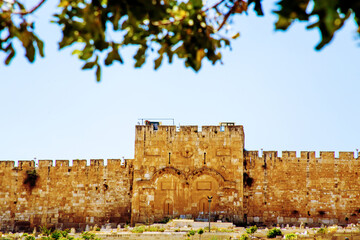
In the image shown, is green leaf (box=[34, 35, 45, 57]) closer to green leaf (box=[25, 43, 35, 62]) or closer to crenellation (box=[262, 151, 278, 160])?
green leaf (box=[25, 43, 35, 62])

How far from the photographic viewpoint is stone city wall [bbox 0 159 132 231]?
25797 mm

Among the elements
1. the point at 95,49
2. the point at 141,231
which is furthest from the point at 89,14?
the point at 141,231

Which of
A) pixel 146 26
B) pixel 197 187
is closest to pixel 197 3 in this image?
pixel 146 26

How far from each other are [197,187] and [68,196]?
6.32 metres

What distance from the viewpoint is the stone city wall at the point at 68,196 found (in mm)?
25797

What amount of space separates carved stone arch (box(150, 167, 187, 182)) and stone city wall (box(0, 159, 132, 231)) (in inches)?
71.5

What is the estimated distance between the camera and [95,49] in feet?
14.1

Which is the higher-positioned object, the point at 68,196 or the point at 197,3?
the point at 197,3

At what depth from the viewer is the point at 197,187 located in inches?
969

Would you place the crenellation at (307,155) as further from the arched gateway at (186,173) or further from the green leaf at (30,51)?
the green leaf at (30,51)

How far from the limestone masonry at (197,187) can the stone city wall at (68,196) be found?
0.05 meters

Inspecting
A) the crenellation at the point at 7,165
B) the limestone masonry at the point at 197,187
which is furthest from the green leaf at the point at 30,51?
the crenellation at the point at 7,165

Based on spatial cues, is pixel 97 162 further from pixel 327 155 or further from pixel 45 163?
pixel 327 155

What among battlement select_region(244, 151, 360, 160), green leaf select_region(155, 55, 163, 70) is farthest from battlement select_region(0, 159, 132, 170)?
green leaf select_region(155, 55, 163, 70)
